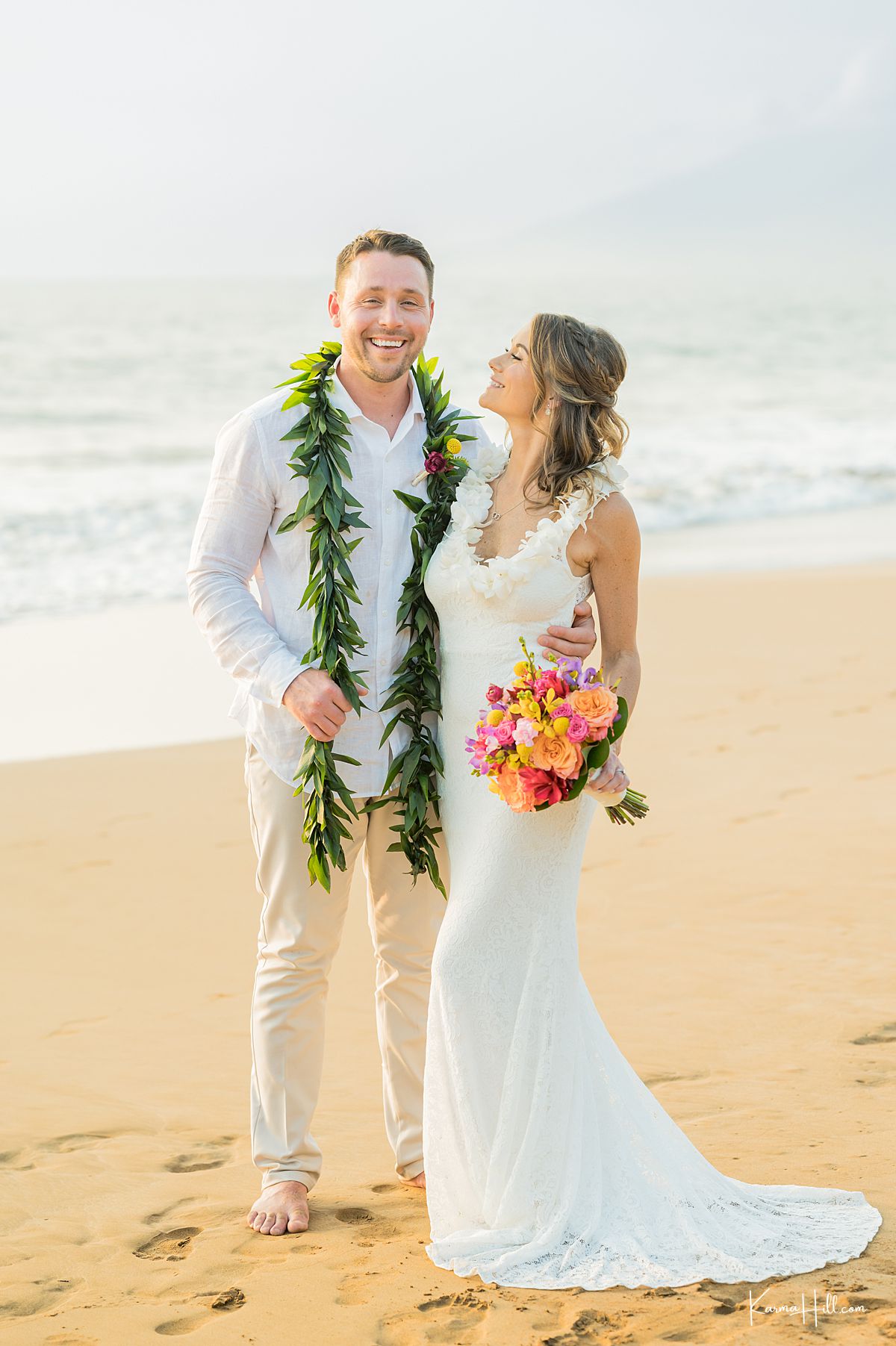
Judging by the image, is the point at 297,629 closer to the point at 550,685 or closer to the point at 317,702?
the point at 317,702

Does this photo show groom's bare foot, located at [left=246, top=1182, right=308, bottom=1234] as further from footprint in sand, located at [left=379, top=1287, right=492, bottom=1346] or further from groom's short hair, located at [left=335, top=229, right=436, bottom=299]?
groom's short hair, located at [left=335, top=229, right=436, bottom=299]

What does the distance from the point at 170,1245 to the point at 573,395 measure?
243 centimetres

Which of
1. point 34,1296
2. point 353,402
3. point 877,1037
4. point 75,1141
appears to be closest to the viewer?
point 34,1296

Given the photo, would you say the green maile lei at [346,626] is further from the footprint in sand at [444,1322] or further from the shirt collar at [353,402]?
the footprint in sand at [444,1322]

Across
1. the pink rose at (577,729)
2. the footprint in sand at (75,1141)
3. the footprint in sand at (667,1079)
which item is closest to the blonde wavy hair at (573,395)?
the pink rose at (577,729)

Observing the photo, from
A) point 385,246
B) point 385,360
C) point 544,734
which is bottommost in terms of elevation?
point 544,734

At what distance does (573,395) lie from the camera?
3615 mm

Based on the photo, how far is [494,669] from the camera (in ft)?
12.0

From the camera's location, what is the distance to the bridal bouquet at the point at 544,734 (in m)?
3.27


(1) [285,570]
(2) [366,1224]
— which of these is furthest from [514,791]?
(2) [366,1224]

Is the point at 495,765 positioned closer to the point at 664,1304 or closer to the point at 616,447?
the point at 616,447

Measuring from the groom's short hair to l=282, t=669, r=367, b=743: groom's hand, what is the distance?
1137 millimetres

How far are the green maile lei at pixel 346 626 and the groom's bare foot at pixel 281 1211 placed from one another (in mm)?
849

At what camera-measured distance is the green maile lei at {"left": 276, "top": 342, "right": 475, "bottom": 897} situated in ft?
12.1
